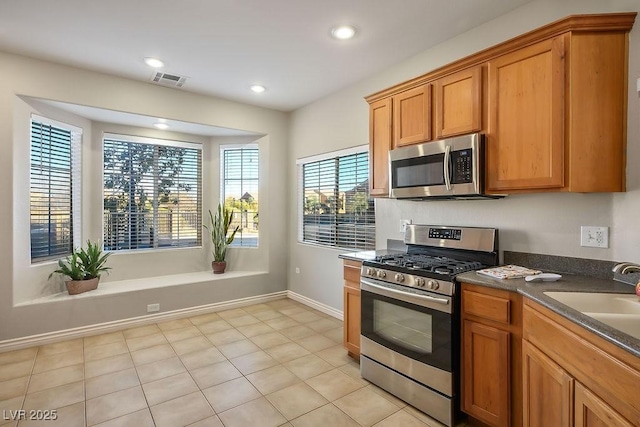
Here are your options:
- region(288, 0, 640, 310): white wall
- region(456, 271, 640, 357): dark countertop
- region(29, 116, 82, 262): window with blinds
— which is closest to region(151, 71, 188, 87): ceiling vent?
region(29, 116, 82, 262): window with blinds

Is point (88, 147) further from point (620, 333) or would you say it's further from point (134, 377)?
point (620, 333)

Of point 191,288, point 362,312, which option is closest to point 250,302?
point 191,288

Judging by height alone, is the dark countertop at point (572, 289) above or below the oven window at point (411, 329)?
above

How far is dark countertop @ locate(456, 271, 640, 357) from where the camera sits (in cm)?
104

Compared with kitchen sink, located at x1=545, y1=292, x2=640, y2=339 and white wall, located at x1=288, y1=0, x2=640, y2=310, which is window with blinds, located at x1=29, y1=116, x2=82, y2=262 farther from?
kitchen sink, located at x1=545, y1=292, x2=640, y2=339

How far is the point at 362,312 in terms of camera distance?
258 cm

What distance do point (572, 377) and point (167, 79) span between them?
13.7 ft

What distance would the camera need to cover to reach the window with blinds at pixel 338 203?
3.65 metres

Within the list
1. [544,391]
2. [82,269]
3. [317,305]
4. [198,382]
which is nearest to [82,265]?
[82,269]

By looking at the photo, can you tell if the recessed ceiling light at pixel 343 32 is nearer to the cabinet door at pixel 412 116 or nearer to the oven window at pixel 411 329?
the cabinet door at pixel 412 116

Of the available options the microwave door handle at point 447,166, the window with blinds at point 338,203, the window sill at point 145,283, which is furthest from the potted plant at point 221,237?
Result: the microwave door handle at point 447,166

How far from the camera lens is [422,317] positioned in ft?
7.00

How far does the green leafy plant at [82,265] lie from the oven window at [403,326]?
3.20m

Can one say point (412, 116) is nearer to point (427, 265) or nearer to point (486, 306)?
point (427, 265)
